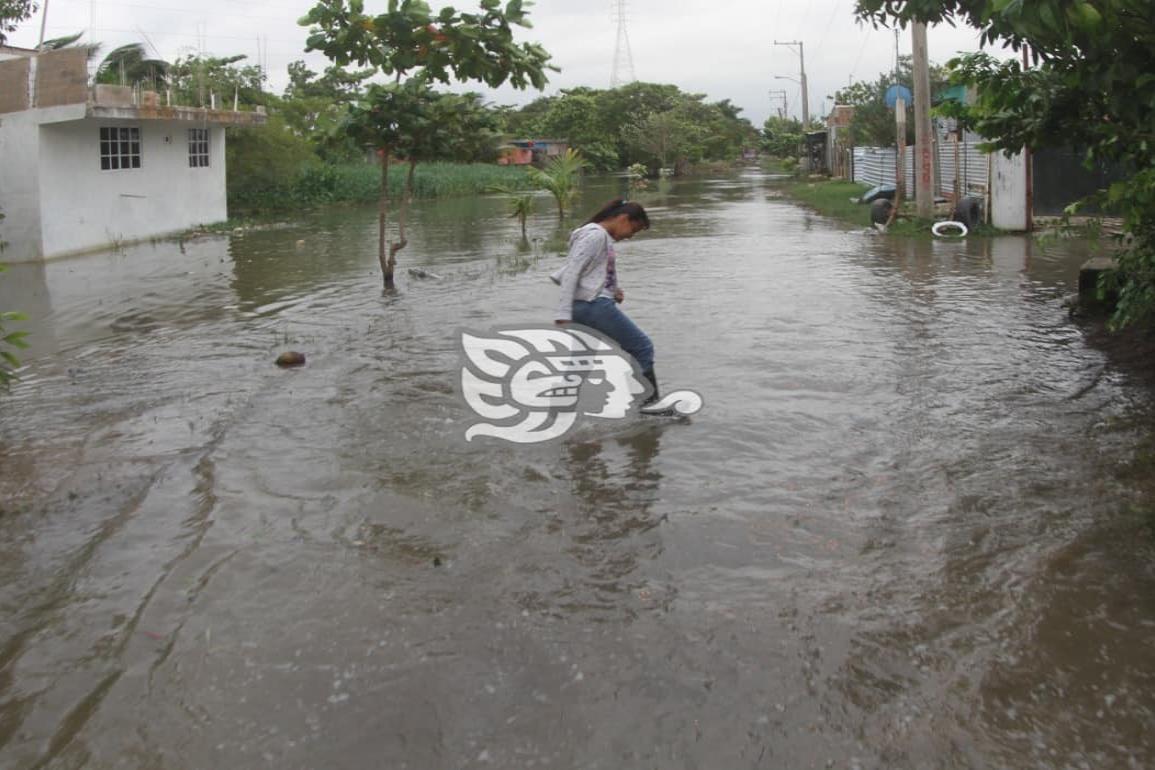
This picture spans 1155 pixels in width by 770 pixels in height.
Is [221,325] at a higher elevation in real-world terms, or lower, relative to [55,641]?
higher

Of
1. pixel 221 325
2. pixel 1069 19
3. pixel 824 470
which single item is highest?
pixel 1069 19

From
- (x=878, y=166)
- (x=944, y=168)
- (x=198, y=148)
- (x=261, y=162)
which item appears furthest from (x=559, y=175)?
(x=878, y=166)

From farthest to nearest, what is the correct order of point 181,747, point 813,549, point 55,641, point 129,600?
point 813,549 < point 129,600 < point 55,641 < point 181,747

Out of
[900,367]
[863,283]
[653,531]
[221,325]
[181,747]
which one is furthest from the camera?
[863,283]

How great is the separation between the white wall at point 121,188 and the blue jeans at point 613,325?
50.6 ft

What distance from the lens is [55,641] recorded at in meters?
3.93

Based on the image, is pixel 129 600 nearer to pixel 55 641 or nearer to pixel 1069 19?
pixel 55 641

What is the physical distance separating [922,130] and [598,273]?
15.1m

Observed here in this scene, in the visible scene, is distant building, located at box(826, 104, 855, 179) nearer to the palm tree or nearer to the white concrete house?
the palm tree

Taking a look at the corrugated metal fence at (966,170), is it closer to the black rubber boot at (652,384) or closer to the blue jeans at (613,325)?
the black rubber boot at (652,384)

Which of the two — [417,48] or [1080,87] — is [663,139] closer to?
[417,48]

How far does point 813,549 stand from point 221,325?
8.32m

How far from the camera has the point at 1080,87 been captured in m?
5.31

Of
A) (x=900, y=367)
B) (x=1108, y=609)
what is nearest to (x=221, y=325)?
(x=900, y=367)
